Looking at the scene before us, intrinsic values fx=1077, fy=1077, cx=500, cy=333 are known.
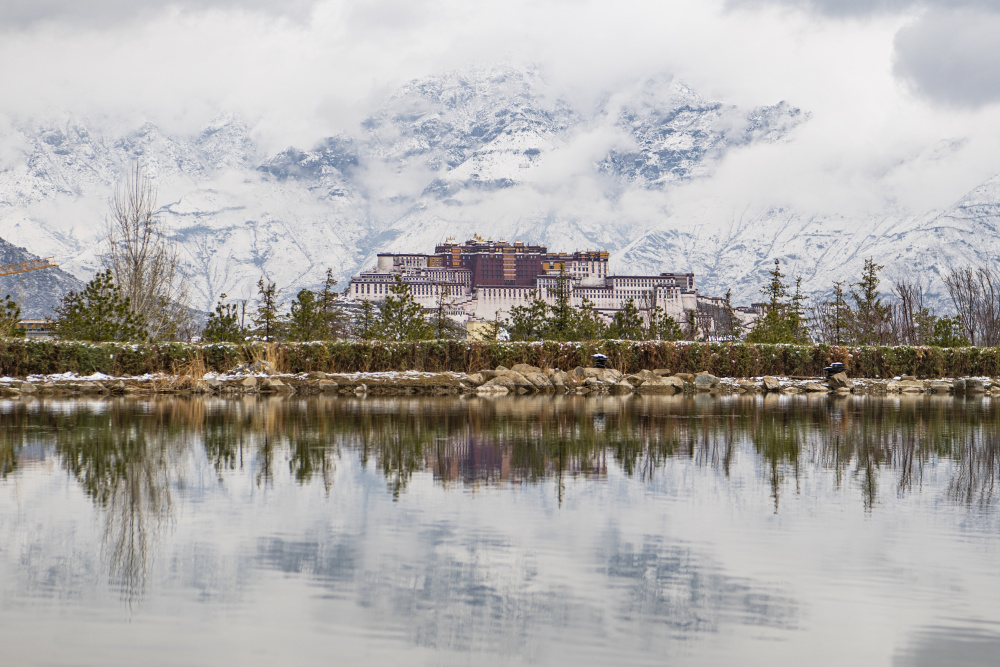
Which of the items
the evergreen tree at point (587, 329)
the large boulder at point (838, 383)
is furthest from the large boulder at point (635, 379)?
the evergreen tree at point (587, 329)

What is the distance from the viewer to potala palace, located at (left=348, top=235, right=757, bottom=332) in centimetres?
16712

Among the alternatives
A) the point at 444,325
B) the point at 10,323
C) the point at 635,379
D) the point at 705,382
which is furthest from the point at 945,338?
the point at 10,323

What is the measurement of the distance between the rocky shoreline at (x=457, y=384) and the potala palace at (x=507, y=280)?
140 metres

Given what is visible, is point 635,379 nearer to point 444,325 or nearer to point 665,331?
point 444,325

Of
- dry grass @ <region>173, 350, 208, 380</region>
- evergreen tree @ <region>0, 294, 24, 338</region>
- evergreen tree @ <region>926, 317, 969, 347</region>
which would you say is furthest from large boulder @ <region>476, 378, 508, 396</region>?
evergreen tree @ <region>926, 317, 969, 347</region>

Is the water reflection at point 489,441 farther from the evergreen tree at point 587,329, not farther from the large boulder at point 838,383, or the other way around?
the evergreen tree at point 587,329

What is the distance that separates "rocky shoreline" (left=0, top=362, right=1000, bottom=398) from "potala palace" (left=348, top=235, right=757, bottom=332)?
461 feet

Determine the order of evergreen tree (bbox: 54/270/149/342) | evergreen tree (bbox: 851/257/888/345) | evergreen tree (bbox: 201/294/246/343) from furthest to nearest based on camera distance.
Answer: evergreen tree (bbox: 851/257/888/345)
evergreen tree (bbox: 201/294/246/343)
evergreen tree (bbox: 54/270/149/342)

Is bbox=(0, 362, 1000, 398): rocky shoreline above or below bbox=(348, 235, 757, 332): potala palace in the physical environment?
below

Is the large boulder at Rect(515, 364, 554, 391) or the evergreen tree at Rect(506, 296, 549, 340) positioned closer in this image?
the large boulder at Rect(515, 364, 554, 391)

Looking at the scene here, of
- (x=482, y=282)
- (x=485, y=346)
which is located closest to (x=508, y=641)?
(x=485, y=346)

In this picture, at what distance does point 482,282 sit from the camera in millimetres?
176875

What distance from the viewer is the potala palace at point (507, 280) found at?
167125 millimetres

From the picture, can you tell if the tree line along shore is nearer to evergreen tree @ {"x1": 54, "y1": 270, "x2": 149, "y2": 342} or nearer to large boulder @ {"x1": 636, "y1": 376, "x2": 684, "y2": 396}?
evergreen tree @ {"x1": 54, "y1": 270, "x2": 149, "y2": 342}
